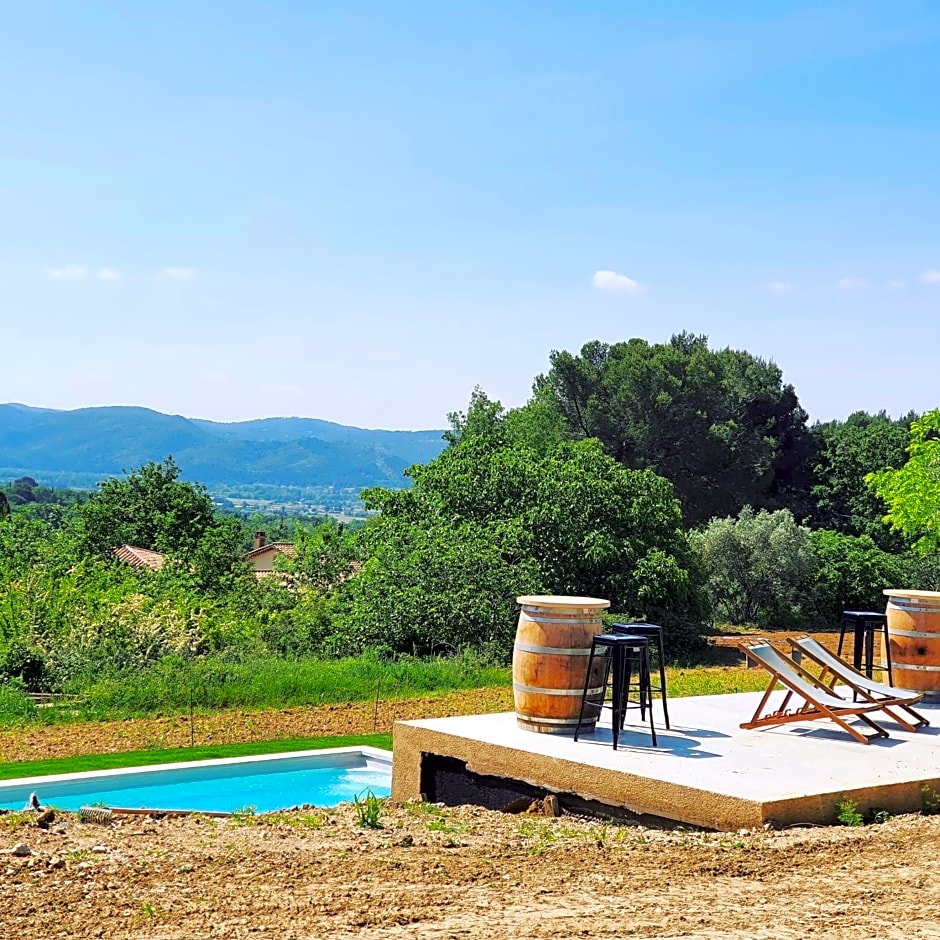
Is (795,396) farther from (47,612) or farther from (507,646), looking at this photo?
(47,612)

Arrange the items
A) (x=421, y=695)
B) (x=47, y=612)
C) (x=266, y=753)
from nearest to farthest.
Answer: (x=266, y=753) < (x=421, y=695) < (x=47, y=612)

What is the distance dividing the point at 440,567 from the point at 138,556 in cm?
1086

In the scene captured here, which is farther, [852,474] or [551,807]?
[852,474]

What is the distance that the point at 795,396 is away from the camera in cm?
4462

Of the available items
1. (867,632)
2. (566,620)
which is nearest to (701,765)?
(566,620)

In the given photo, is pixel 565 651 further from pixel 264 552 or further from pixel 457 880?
pixel 264 552

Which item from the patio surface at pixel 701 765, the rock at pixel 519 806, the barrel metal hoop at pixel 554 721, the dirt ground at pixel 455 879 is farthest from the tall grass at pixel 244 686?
the dirt ground at pixel 455 879

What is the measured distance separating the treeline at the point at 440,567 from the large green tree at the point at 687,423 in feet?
12.5

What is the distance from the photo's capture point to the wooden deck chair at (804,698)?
849cm

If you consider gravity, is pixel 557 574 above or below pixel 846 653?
above

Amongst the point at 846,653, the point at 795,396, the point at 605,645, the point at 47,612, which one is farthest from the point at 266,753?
the point at 795,396

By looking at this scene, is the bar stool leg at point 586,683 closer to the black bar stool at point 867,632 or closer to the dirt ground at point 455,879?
the dirt ground at point 455,879

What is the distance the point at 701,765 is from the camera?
7461 mm

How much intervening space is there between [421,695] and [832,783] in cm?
930
